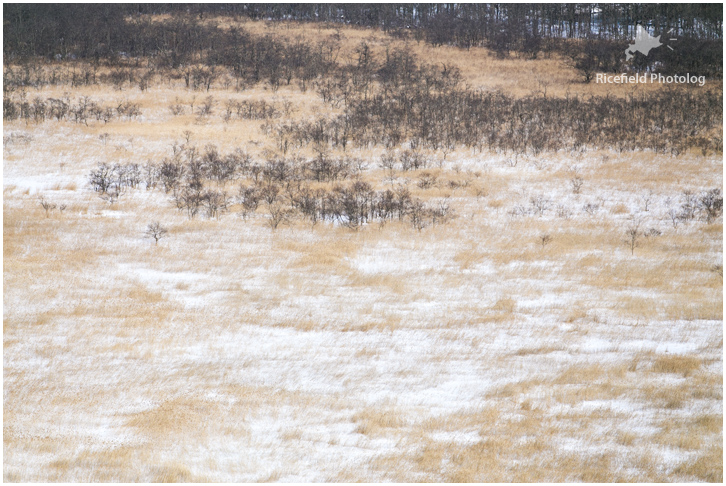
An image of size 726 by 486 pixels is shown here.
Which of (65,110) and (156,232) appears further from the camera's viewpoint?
(65,110)

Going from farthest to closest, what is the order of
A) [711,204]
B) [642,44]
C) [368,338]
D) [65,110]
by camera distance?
[642,44] < [65,110] < [711,204] < [368,338]

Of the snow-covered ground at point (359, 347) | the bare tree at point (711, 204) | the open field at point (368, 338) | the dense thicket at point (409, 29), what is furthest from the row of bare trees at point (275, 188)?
the dense thicket at point (409, 29)

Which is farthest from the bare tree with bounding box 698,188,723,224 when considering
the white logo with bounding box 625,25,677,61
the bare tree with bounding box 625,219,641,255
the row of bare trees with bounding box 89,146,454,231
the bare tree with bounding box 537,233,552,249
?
the white logo with bounding box 625,25,677,61

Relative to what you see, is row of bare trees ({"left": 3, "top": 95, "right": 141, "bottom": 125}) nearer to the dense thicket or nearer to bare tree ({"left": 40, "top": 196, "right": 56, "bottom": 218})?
the dense thicket

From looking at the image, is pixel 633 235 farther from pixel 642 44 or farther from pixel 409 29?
pixel 409 29

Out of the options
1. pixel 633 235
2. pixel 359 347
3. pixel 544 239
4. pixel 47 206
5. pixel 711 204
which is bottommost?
pixel 359 347

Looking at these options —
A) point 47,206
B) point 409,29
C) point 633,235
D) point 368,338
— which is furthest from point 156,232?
point 409,29
